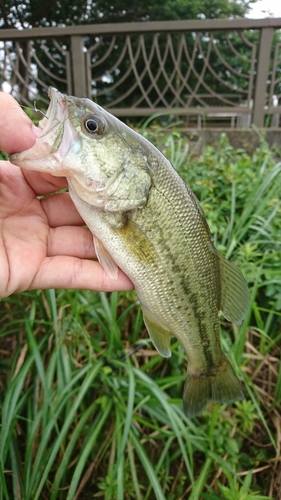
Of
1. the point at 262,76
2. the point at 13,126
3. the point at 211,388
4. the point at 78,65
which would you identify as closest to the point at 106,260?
the point at 13,126

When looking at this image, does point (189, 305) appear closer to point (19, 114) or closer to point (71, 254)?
point (71, 254)

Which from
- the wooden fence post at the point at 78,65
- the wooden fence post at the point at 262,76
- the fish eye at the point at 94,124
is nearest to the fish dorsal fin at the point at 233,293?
the fish eye at the point at 94,124

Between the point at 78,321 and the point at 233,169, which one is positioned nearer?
the point at 78,321

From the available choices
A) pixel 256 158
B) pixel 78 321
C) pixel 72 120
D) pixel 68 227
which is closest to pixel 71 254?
pixel 68 227

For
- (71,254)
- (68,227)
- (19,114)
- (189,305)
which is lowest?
(189,305)

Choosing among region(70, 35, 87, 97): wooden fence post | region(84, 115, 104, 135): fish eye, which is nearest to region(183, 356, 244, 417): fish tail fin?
region(84, 115, 104, 135): fish eye

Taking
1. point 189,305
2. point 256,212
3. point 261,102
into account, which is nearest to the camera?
point 189,305
